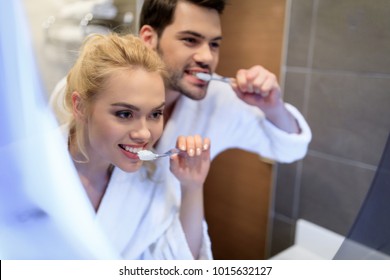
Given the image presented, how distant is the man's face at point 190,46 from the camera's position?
456 millimetres

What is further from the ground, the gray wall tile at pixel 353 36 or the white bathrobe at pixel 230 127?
the gray wall tile at pixel 353 36

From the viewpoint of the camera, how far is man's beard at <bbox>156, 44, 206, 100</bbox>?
462mm

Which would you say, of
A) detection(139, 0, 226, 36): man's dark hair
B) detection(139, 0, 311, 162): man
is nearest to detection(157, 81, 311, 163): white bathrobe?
detection(139, 0, 311, 162): man

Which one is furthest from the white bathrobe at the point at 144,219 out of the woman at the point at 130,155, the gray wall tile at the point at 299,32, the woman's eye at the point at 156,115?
the gray wall tile at the point at 299,32

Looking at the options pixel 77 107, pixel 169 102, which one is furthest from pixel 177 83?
pixel 77 107

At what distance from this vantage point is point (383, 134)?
605mm

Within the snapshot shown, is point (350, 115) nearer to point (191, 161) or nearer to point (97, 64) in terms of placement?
point (191, 161)

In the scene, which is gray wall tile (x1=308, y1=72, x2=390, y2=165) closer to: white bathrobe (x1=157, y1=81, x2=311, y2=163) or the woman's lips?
white bathrobe (x1=157, y1=81, x2=311, y2=163)

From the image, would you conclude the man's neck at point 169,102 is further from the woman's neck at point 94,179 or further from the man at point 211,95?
the woman's neck at point 94,179

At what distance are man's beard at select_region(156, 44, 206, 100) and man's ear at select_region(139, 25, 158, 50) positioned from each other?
0.03 feet

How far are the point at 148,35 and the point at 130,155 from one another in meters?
0.16

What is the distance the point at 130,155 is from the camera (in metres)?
0.45

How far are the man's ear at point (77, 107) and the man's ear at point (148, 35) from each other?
0.12m

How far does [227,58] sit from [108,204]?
0.98 ft
